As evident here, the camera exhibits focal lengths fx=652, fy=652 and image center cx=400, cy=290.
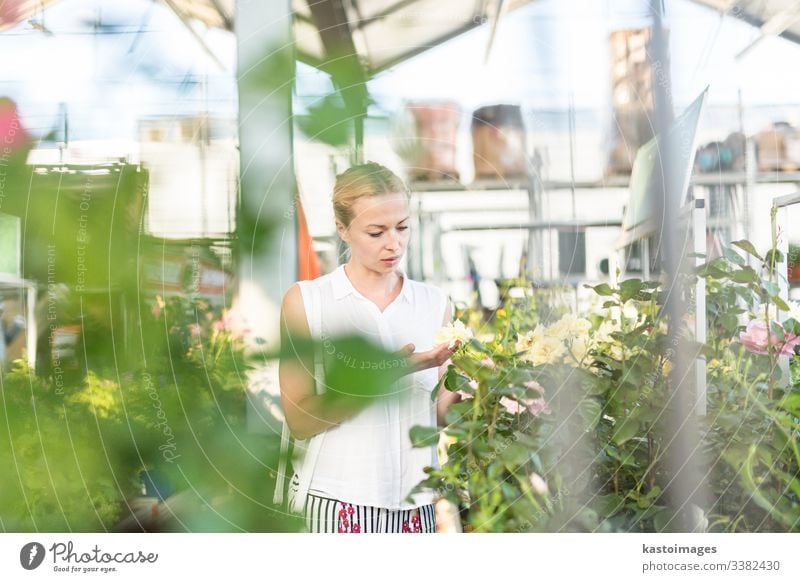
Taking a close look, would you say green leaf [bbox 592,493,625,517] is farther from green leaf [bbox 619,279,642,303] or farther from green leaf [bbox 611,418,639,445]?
green leaf [bbox 619,279,642,303]

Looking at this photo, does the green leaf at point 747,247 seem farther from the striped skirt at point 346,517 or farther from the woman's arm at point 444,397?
the striped skirt at point 346,517

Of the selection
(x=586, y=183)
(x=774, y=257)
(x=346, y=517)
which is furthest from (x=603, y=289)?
(x=346, y=517)

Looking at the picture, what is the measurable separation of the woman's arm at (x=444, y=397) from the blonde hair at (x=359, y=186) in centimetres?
17

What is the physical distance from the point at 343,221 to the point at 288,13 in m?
0.30

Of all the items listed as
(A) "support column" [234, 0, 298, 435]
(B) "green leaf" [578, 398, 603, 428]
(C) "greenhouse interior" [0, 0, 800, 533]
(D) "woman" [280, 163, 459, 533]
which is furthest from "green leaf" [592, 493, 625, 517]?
(A) "support column" [234, 0, 298, 435]

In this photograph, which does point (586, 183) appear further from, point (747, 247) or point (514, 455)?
point (514, 455)

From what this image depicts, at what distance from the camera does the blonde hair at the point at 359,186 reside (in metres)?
0.86

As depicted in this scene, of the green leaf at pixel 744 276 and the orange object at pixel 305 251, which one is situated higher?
the orange object at pixel 305 251

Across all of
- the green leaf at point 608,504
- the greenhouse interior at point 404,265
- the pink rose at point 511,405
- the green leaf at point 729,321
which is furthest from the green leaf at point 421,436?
the green leaf at point 729,321

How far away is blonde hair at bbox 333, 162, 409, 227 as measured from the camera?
86cm
